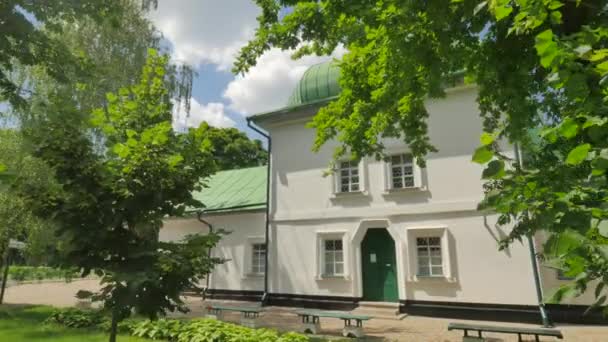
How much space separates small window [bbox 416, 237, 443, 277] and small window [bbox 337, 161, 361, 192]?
283 cm

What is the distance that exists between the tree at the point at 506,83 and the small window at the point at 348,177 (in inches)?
222

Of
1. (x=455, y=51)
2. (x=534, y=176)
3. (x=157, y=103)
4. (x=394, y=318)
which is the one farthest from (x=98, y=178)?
(x=394, y=318)

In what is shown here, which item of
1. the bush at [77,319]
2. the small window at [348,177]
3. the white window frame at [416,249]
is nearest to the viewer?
the bush at [77,319]

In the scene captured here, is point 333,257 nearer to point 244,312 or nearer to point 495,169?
point 244,312

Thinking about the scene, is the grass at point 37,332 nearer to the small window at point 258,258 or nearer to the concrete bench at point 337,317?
the concrete bench at point 337,317

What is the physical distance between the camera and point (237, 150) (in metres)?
33.8

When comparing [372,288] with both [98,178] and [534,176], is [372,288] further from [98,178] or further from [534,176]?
[534,176]

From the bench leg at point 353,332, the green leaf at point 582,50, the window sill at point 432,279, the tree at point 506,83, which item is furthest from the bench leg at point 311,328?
the green leaf at point 582,50

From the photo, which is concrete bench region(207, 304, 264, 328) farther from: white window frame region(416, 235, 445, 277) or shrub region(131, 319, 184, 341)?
white window frame region(416, 235, 445, 277)

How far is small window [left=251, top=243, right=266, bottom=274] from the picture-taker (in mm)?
14445

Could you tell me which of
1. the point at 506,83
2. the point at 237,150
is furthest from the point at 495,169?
the point at 237,150

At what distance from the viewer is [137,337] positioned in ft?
25.2

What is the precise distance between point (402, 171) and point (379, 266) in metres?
3.23

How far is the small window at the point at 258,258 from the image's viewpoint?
14.4 meters
